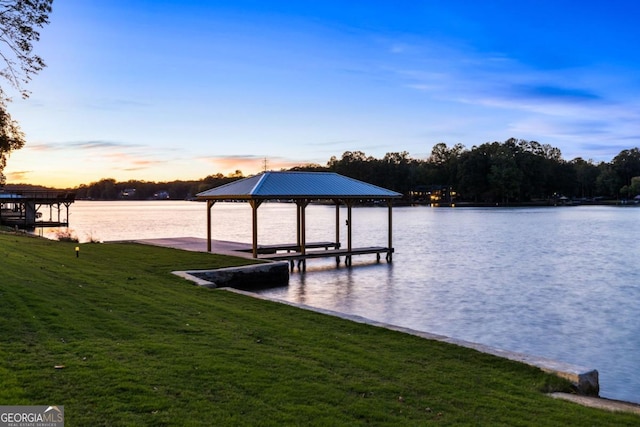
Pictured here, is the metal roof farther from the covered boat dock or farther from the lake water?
the lake water

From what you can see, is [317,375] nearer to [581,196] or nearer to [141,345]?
[141,345]

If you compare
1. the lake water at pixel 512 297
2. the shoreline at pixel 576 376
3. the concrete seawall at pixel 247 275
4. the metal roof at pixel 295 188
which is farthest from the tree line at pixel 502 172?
the shoreline at pixel 576 376

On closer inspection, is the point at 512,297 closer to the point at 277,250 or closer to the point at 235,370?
the point at 277,250

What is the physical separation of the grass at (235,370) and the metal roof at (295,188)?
1216 centimetres

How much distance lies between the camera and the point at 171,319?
27.5 ft

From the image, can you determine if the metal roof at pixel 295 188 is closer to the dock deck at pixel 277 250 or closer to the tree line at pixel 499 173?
the dock deck at pixel 277 250

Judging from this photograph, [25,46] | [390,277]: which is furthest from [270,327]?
[390,277]

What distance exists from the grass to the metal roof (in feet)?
39.9

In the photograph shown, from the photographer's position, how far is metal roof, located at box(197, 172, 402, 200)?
868 inches

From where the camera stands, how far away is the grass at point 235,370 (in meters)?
4.85

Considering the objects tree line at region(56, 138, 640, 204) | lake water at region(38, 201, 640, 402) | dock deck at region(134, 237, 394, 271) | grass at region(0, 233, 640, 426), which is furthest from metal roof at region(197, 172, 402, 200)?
tree line at region(56, 138, 640, 204)

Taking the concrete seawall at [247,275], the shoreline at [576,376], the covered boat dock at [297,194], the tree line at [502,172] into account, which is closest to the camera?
the shoreline at [576,376]

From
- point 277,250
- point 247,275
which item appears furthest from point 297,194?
point 247,275

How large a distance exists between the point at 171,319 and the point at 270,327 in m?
1.53
